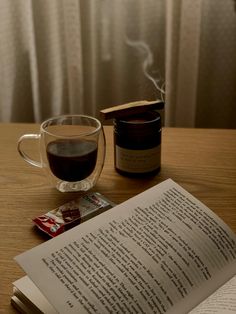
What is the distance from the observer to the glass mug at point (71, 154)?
0.80 metres

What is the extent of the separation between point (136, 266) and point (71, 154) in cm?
26

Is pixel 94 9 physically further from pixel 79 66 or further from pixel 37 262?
pixel 37 262

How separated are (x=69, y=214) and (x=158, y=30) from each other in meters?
0.93

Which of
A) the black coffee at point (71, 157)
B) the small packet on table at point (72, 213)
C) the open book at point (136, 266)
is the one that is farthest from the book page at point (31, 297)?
the black coffee at point (71, 157)

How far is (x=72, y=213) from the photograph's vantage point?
2.46ft

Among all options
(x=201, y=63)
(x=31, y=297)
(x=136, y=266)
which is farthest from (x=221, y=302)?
(x=201, y=63)

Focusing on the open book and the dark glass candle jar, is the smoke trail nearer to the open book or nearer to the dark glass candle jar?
the dark glass candle jar

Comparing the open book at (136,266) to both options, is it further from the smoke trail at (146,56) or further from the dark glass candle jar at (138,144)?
the smoke trail at (146,56)

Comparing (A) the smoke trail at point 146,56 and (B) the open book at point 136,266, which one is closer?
(B) the open book at point 136,266

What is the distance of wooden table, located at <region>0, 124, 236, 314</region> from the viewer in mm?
712

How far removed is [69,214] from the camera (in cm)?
75

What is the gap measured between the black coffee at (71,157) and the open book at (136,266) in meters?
0.14

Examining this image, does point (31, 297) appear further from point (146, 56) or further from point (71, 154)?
point (146, 56)

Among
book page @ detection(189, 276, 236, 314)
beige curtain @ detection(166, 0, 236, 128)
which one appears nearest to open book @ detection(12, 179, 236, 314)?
book page @ detection(189, 276, 236, 314)
